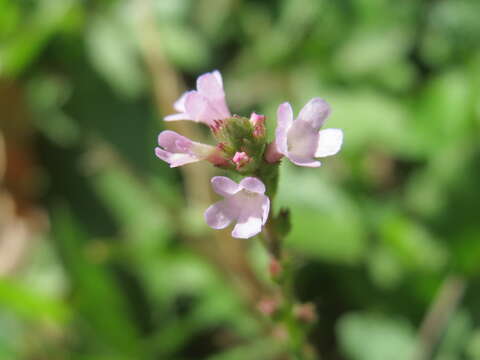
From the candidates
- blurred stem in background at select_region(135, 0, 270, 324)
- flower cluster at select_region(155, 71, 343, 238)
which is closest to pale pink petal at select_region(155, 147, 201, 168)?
flower cluster at select_region(155, 71, 343, 238)

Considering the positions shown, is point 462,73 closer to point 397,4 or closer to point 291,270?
point 397,4

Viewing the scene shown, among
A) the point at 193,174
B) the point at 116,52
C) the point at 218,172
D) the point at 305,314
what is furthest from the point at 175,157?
the point at 116,52

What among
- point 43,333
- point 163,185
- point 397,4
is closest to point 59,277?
point 43,333

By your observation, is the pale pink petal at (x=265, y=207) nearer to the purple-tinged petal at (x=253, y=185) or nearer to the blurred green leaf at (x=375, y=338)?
the purple-tinged petal at (x=253, y=185)

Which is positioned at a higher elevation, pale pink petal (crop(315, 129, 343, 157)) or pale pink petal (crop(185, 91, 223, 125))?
pale pink petal (crop(185, 91, 223, 125))

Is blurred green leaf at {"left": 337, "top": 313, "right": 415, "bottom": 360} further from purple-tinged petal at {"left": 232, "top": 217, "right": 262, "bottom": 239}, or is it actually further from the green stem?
purple-tinged petal at {"left": 232, "top": 217, "right": 262, "bottom": 239}

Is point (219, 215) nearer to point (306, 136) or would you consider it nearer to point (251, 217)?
point (251, 217)
